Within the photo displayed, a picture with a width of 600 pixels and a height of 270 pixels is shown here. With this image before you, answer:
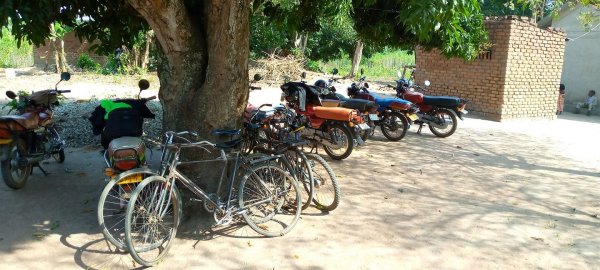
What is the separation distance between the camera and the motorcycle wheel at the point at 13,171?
193 inches

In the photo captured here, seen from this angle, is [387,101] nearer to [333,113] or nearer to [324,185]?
[333,113]

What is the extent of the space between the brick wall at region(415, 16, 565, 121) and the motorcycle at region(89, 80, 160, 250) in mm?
9166

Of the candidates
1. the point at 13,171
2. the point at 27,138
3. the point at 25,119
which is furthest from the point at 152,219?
the point at 27,138

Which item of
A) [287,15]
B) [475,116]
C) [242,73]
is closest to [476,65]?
[475,116]

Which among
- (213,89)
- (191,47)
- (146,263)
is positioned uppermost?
(191,47)

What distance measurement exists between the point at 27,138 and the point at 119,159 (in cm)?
217

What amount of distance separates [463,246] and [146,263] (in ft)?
8.84

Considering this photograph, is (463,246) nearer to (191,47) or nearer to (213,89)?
(213,89)

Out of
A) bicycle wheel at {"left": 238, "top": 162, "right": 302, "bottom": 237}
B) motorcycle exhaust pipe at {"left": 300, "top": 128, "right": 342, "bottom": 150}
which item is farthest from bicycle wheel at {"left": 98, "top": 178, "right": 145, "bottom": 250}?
motorcycle exhaust pipe at {"left": 300, "top": 128, "right": 342, "bottom": 150}

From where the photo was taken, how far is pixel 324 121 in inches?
280

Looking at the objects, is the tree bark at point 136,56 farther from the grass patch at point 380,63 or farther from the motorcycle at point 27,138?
the grass patch at point 380,63

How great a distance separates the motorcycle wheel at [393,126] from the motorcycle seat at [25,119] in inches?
223

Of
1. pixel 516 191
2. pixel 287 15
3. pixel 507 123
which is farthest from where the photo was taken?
pixel 507 123

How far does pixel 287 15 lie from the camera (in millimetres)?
6449
